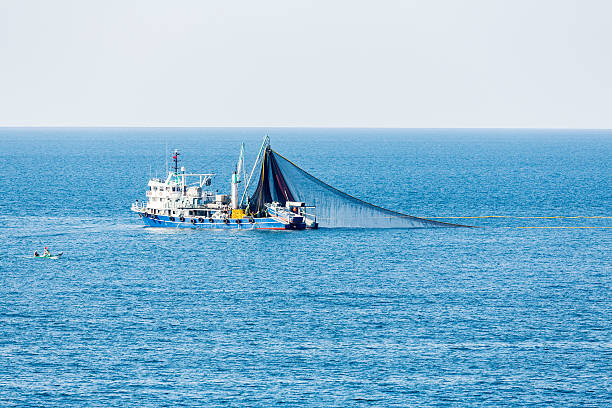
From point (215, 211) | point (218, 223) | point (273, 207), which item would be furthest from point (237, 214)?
point (273, 207)

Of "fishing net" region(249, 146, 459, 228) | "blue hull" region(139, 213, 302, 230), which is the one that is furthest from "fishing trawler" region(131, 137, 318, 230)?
"fishing net" region(249, 146, 459, 228)

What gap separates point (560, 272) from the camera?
426ft

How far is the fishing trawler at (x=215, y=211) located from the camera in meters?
165

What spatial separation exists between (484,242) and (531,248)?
829 centimetres

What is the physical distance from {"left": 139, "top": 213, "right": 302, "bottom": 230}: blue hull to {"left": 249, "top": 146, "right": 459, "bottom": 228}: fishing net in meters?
2.78

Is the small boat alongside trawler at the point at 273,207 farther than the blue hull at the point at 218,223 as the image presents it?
Yes

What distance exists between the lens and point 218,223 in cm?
16612

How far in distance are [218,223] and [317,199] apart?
18312 mm

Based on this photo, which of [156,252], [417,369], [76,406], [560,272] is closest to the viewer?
[76,406]

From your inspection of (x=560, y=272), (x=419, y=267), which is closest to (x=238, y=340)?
(x=419, y=267)

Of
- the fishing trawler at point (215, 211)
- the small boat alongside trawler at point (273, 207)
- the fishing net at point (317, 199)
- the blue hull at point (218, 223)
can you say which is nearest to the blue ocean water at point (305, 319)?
the blue hull at point (218, 223)

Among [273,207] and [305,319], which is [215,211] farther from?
[305,319]

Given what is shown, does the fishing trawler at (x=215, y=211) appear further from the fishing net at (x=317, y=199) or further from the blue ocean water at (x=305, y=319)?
the blue ocean water at (x=305, y=319)

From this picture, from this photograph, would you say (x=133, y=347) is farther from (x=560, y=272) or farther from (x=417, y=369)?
(x=560, y=272)
